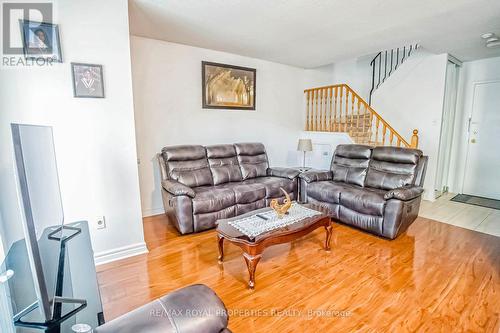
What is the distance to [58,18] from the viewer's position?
6.89 ft

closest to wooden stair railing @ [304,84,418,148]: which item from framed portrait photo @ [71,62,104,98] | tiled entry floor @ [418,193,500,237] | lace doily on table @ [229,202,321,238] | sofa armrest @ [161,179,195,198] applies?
tiled entry floor @ [418,193,500,237]

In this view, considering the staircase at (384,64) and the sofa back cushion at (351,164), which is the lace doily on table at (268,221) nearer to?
the sofa back cushion at (351,164)

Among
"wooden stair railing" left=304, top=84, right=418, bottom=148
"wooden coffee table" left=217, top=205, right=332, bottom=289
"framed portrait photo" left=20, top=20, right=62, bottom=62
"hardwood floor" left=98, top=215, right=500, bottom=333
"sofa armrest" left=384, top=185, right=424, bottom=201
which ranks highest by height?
"framed portrait photo" left=20, top=20, right=62, bottom=62

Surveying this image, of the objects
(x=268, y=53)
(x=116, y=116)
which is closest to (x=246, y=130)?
(x=268, y=53)

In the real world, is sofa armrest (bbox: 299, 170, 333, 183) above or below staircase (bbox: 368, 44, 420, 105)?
below

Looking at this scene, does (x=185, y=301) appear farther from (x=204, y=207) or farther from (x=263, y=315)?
(x=204, y=207)

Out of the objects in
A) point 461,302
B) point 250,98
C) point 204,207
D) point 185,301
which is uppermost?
point 250,98

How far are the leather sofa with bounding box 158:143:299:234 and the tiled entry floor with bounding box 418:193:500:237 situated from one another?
6.89ft

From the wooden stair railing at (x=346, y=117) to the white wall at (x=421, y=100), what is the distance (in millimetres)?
348

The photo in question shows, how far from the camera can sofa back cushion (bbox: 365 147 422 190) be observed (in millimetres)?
3268

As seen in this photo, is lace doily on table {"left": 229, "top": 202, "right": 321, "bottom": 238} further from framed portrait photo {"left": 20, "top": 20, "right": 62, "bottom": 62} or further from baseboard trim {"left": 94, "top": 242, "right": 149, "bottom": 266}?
framed portrait photo {"left": 20, "top": 20, "right": 62, "bottom": 62}

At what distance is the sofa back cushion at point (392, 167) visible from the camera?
3268 mm

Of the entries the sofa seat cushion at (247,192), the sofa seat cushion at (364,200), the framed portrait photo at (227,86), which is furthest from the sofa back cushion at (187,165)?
the sofa seat cushion at (364,200)

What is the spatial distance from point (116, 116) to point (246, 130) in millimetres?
2592
